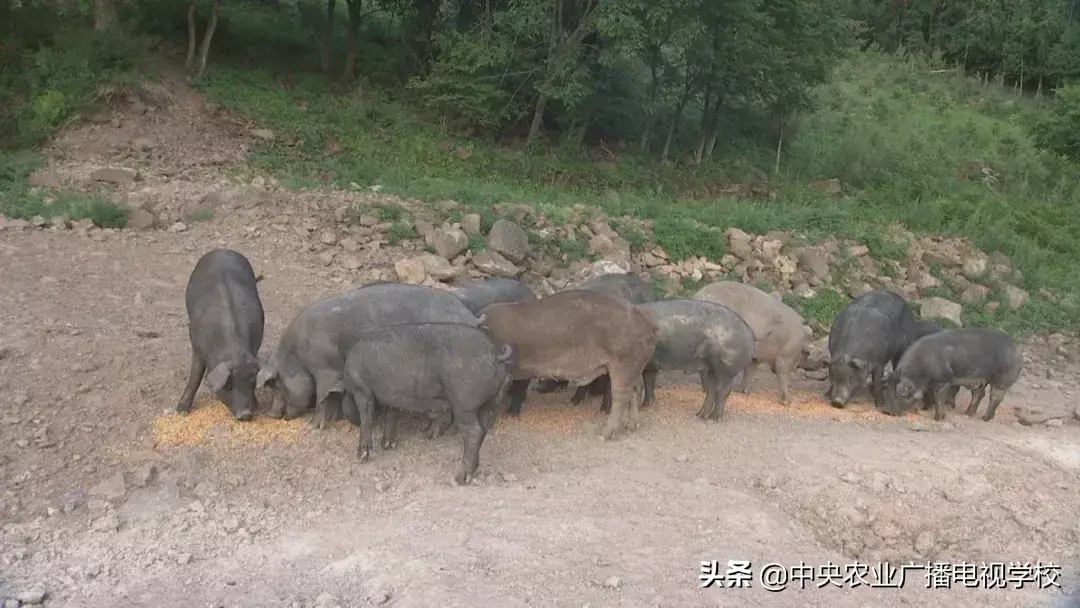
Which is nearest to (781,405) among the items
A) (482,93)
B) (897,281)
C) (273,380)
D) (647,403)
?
(647,403)

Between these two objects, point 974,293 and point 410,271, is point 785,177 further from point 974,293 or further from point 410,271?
point 410,271

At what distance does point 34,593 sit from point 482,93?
15.4 m

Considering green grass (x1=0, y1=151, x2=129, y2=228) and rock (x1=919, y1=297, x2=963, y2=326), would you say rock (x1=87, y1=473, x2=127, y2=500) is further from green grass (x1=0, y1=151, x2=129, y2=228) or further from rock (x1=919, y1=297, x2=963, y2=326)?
rock (x1=919, y1=297, x2=963, y2=326)

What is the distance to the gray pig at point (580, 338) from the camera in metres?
7.21

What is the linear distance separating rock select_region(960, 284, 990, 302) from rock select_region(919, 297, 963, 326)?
73cm

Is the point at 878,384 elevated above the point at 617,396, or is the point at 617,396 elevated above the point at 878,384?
the point at 617,396

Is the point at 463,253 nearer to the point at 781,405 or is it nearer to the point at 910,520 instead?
the point at 781,405

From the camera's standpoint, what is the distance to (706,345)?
813 cm

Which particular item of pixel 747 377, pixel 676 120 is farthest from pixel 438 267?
pixel 676 120

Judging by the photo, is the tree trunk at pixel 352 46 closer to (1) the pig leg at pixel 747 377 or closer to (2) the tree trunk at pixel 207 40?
(2) the tree trunk at pixel 207 40

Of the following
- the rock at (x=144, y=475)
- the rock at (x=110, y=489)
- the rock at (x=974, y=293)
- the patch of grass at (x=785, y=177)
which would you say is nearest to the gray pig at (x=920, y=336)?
the patch of grass at (x=785, y=177)

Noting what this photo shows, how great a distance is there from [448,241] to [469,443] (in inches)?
236

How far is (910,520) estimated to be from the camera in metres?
6.20

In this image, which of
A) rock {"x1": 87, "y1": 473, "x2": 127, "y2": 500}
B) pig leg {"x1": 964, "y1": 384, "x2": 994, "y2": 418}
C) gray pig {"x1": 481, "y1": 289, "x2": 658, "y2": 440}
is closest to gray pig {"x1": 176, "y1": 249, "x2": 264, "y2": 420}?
rock {"x1": 87, "y1": 473, "x2": 127, "y2": 500}
